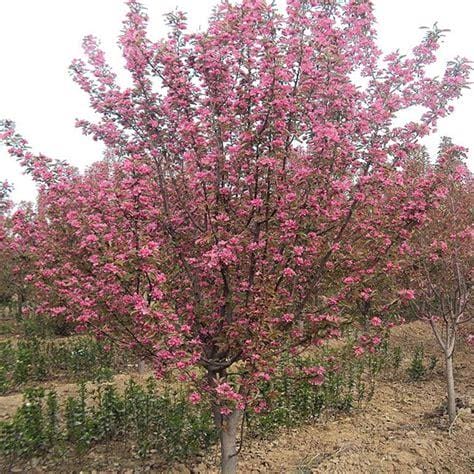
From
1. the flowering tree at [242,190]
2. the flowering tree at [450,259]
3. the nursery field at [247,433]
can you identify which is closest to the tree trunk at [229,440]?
the flowering tree at [242,190]

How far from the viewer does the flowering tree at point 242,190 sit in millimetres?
3689

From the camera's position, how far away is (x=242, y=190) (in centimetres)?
418

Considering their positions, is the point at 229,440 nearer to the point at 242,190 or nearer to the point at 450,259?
the point at 242,190

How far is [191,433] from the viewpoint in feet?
20.9

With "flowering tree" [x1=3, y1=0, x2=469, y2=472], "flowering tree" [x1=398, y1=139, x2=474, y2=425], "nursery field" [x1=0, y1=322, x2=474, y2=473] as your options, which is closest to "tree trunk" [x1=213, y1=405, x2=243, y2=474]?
"flowering tree" [x1=3, y1=0, x2=469, y2=472]

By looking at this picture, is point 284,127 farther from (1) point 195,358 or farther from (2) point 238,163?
(1) point 195,358

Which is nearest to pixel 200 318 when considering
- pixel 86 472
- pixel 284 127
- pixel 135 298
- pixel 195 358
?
pixel 195 358

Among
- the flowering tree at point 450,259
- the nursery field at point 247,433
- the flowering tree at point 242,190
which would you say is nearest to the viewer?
the flowering tree at point 242,190

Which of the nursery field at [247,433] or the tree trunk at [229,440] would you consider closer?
the tree trunk at [229,440]

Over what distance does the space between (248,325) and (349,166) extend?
1938 millimetres

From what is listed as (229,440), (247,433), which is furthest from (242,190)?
(247,433)

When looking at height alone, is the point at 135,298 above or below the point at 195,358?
above

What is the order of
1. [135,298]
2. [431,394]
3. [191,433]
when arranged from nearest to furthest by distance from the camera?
[135,298] → [191,433] → [431,394]

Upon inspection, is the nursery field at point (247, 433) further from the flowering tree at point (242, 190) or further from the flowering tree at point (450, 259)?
the flowering tree at point (242, 190)
